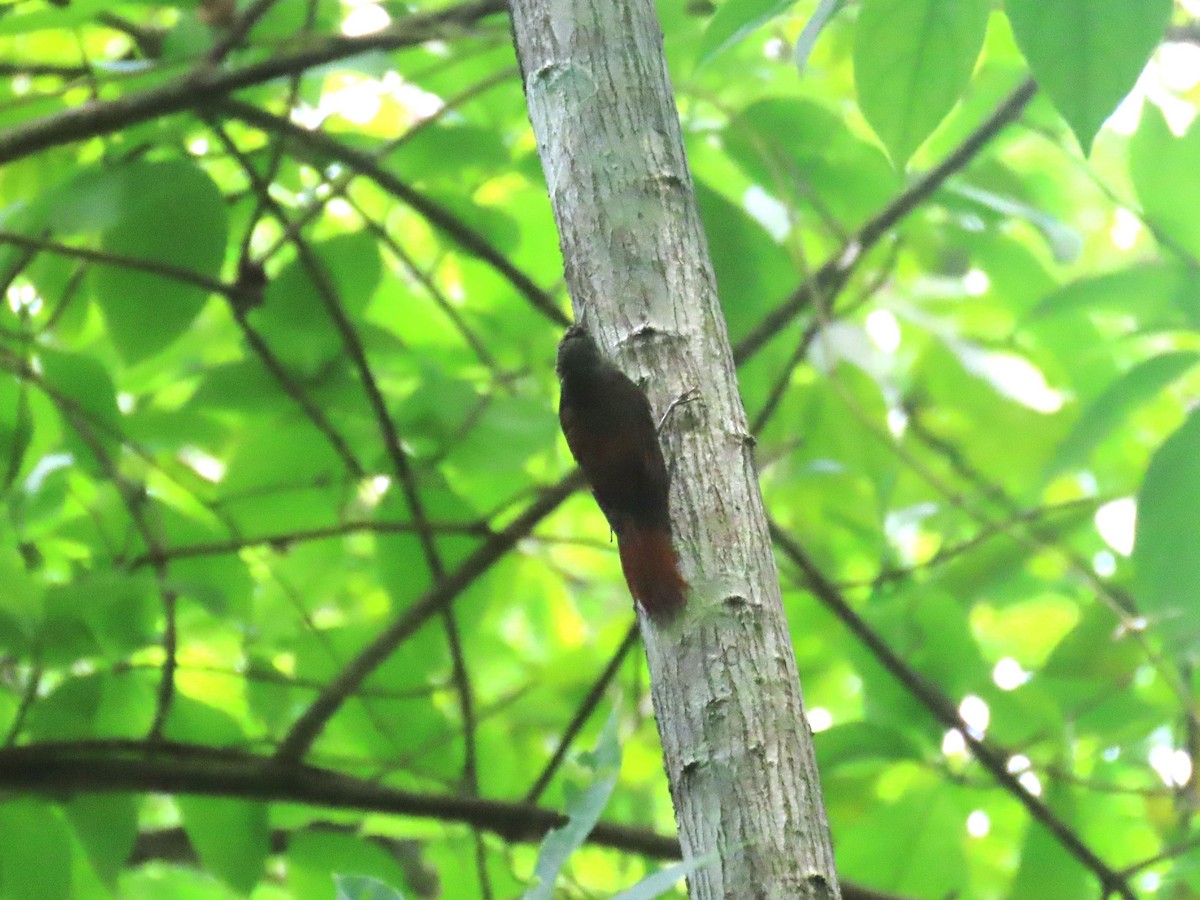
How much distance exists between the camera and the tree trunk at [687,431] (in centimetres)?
77

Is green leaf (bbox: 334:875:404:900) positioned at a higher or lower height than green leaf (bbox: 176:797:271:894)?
lower

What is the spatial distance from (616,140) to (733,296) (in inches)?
28.6

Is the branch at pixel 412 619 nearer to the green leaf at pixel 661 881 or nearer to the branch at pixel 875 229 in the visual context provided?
the branch at pixel 875 229

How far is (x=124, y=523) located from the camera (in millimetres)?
1646

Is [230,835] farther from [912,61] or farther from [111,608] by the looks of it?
[912,61]

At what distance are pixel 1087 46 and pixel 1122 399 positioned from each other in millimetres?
729

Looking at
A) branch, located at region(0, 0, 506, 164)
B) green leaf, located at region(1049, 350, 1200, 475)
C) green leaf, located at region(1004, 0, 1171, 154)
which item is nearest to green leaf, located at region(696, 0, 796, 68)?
green leaf, located at region(1004, 0, 1171, 154)

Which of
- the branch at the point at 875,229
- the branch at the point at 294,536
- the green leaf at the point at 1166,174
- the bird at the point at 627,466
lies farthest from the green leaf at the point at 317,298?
the green leaf at the point at 1166,174

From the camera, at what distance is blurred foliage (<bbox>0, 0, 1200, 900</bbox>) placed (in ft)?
5.03

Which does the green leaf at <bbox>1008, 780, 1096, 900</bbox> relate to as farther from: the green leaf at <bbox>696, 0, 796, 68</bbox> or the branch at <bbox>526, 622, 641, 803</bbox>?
the green leaf at <bbox>696, 0, 796, 68</bbox>

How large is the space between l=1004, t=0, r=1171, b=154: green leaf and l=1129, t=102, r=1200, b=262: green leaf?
2.03 ft

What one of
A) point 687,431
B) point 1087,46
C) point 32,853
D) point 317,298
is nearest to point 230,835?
point 32,853

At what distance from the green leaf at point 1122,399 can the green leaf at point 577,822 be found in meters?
1.04

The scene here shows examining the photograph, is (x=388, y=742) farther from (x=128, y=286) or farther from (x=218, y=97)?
(x=218, y=97)
